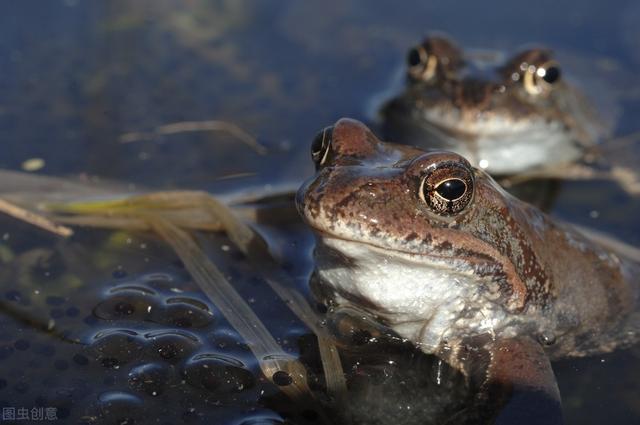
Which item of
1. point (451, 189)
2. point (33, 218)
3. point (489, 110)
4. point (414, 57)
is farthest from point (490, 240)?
point (414, 57)

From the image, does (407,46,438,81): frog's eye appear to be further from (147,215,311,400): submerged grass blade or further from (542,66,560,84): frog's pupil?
(147,215,311,400): submerged grass blade

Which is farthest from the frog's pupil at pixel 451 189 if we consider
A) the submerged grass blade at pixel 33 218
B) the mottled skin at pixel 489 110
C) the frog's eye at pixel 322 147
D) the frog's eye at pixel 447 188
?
the mottled skin at pixel 489 110

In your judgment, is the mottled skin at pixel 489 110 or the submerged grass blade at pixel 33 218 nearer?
the submerged grass blade at pixel 33 218

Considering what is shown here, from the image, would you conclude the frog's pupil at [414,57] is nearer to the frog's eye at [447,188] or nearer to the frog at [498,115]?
the frog at [498,115]

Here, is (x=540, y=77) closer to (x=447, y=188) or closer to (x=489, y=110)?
(x=489, y=110)

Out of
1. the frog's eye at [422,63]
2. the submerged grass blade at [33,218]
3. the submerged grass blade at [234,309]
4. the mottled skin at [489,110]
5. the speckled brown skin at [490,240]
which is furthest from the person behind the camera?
the frog's eye at [422,63]

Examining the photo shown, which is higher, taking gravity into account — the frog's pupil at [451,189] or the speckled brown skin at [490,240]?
the frog's pupil at [451,189]

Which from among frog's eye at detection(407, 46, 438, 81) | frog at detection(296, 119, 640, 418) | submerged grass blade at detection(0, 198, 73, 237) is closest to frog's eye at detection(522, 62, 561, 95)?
frog's eye at detection(407, 46, 438, 81)

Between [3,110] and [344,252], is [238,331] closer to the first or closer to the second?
[344,252]
